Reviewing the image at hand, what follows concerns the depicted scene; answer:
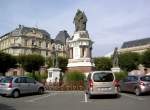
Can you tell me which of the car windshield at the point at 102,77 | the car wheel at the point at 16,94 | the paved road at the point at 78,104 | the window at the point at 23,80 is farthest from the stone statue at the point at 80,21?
the car windshield at the point at 102,77

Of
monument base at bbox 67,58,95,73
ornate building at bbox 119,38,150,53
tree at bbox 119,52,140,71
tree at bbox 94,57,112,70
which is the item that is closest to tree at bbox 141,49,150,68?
tree at bbox 119,52,140,71

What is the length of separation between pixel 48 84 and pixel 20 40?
6392 cm

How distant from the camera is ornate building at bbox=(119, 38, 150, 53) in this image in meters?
97.4

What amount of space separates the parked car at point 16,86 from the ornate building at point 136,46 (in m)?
77.7

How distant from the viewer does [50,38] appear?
102125 millimetres

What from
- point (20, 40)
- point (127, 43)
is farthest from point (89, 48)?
point (127, 43)

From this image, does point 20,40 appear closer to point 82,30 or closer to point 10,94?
point 82,30

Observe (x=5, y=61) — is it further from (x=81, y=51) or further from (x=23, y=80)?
(x=23, y=80)

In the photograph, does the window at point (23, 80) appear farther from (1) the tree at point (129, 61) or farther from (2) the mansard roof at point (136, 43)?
(2) the mansard roof at point (136, 43)

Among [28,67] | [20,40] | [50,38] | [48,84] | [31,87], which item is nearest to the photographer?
[31,87]

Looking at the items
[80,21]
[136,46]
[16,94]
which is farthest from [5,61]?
[136,46]

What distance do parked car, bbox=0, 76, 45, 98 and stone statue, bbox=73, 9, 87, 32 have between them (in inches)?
668

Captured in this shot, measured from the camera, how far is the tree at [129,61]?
2889 inches

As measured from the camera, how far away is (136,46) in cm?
10194
